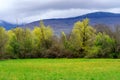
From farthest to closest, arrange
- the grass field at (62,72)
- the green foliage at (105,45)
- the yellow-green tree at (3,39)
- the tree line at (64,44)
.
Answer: the yellow-green tree at (3,39) → the tree line at (64,44) → the green foliage at (105,45) → the grass field at (62,72)

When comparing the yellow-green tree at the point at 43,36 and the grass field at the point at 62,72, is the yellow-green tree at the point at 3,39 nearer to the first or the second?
the yellow-green tree at the point at 43,36

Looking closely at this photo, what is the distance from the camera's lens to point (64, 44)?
92625mm

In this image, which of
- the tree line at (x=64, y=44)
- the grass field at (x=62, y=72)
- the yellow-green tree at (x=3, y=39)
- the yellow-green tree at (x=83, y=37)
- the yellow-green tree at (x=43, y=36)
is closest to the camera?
the grass field at (x=62, y=72)

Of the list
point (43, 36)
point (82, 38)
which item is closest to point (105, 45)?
point (82, 38)

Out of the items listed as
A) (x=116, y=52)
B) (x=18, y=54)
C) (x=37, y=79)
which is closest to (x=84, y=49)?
(x=116, y=52)

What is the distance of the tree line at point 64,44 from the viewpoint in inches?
3426

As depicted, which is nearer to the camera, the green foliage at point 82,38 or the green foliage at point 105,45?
the green foliage at point 105,45

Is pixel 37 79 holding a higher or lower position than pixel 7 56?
higher

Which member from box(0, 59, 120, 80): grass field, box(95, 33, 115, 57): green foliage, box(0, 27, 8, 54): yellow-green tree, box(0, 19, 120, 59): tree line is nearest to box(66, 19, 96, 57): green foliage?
box(0, 19, 120, 59): tree line

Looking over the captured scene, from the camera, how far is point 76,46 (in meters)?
89.8

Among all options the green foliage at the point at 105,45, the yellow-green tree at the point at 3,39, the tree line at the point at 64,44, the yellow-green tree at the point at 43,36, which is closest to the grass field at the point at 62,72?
the green foliage at the point at 105,45

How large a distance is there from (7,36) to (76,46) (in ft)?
63.6

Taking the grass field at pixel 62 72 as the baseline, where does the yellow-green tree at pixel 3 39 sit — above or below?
below

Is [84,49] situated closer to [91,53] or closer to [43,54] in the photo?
[91,53]
